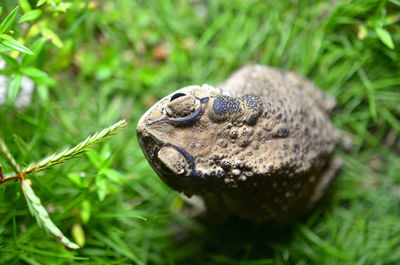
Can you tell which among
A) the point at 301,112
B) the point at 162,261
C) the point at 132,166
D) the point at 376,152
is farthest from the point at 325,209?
the point at 132,166

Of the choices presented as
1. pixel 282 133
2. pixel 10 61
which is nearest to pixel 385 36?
pixel 282 133

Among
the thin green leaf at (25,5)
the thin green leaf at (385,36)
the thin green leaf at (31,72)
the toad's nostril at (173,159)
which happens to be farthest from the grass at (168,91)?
the toad's nostril at (173,159)

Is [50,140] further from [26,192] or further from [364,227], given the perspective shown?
[364,227]

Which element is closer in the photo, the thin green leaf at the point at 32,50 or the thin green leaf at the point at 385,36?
the thin green leaf at the point at 32,50

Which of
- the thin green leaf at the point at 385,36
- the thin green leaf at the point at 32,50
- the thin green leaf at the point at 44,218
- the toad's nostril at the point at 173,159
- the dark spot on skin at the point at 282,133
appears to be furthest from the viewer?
the thin green leaf at the point at 385,36

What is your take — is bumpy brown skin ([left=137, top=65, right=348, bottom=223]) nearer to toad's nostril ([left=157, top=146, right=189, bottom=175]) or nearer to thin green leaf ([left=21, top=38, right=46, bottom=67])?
toad's nostril ([left=157, top=146, right=189, bottom=175])

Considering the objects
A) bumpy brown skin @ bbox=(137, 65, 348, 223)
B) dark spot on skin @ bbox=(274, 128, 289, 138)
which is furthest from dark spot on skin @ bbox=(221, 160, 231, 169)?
dark spot on skin @ bbox=(274, 128, 289, 138)

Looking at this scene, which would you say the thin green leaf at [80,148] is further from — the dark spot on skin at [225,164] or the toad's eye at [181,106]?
the dark spot on skin at [225,164]
